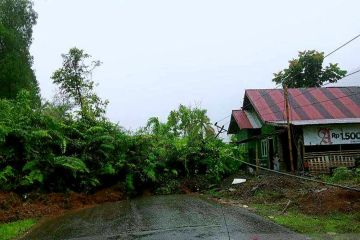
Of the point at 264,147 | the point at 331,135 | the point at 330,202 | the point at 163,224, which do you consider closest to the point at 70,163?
the point at 163,224

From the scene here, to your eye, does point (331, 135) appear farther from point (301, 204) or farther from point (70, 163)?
point (70, 163)

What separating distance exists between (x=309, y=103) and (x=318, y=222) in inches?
663

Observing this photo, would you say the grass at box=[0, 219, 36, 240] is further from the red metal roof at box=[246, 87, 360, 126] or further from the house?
the red metal roof at box=[246, 87, 360, 126]

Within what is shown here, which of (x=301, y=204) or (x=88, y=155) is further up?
(x=88, y=155)

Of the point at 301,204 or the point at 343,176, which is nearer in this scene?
the point at 301,204

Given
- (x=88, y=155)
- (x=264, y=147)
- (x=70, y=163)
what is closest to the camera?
(x=70, y=163)

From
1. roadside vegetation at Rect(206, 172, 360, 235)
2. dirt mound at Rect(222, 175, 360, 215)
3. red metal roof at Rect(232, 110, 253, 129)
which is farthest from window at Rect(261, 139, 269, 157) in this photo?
roadside vegetation at Rect(206, 172, 360, 235)

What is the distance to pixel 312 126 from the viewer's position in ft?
77.4

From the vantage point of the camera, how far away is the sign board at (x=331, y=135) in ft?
77.2

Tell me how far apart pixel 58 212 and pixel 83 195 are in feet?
7.92

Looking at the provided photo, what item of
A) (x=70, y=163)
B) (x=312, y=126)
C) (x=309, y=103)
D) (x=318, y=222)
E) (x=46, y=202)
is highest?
(x=309, y=103)

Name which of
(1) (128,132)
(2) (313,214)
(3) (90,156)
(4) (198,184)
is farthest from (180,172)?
(2) (313,214)

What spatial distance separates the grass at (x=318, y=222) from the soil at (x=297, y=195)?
0.42 metres

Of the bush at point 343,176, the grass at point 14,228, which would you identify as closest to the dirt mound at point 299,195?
the bush at point 343,176
